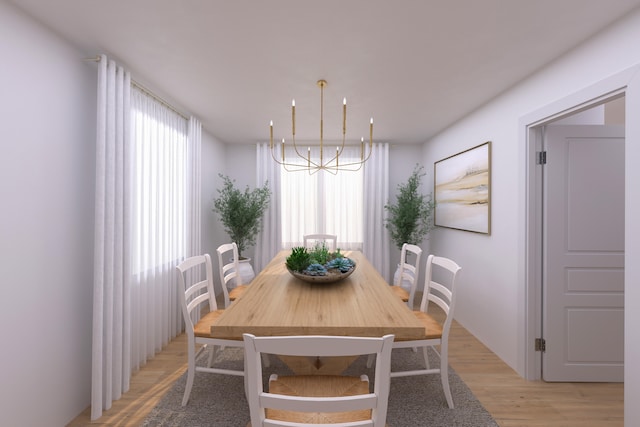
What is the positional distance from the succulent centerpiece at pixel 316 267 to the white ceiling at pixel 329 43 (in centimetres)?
141

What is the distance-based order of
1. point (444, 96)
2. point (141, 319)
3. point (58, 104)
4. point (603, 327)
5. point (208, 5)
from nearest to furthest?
point (208, 5) → point (58, 104) → point (603, 327) → point (141, 319) → point (444, 96)

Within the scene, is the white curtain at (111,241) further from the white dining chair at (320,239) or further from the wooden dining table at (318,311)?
the white dining chair at (320,239)

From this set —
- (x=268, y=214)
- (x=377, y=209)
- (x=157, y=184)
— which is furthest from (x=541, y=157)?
(x=268, y=214)

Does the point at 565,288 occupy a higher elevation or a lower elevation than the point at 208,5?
lower

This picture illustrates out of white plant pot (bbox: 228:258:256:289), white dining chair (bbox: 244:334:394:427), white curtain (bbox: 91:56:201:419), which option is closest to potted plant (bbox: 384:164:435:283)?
white plant pot (bbox: 228:258:256:289)

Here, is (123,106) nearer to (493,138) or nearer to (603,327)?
(493,138)

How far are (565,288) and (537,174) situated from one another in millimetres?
924

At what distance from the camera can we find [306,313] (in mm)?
1678

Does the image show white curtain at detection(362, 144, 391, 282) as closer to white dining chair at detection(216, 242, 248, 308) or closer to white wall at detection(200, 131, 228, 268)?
white wall at detection(200, 131, 228, 268)

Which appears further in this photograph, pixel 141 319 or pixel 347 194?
pixel 347 194

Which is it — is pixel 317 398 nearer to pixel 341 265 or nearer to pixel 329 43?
pixel 341 265

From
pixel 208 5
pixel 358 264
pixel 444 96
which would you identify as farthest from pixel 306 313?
pixel 444 96

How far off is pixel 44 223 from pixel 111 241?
393 mm

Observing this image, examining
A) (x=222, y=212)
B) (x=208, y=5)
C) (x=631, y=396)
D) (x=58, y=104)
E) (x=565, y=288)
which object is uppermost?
(x=208, y=5)
